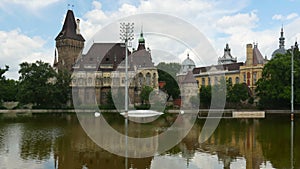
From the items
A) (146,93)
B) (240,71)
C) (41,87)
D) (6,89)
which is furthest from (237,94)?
(6,89)

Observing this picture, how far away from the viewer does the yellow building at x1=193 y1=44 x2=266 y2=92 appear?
59125 millimetres

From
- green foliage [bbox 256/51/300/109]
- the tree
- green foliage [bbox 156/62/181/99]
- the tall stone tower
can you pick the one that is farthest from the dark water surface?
the tall stone tower

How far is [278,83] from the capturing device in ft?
128

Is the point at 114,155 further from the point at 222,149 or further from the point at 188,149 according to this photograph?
the point at 222,149

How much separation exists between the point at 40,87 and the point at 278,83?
30.2 metres

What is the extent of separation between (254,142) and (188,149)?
353 centimetres

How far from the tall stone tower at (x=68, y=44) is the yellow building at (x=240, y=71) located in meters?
25.1

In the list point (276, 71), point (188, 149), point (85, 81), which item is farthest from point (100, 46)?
point (188, 149)

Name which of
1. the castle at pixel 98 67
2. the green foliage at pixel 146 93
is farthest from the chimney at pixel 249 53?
the green foliage at pixel 146 93

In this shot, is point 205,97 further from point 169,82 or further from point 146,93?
point 169,82

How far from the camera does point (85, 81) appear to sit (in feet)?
191

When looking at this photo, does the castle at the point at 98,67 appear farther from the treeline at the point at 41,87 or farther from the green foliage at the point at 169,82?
the treeline at the point at 41,87

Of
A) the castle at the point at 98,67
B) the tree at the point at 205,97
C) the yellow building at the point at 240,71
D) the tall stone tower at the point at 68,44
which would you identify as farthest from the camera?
the yellow building at the point at 240,71

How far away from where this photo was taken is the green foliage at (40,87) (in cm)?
4619
